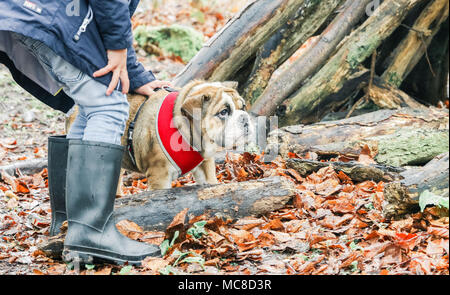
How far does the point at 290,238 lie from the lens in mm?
3273

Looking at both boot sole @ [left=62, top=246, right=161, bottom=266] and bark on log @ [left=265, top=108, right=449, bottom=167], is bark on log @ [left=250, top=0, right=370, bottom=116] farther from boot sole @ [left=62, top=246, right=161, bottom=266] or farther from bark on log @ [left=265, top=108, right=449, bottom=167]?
boot sole @ [left=62, top=246, right=161, bottom=266]

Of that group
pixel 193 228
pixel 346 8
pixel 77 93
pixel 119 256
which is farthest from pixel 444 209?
pixel 346 8

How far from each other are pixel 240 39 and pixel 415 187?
3.00 m

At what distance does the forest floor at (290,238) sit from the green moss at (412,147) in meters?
0.54

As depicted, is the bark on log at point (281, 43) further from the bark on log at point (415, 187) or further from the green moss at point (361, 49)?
the bark on log at point (415, 187)

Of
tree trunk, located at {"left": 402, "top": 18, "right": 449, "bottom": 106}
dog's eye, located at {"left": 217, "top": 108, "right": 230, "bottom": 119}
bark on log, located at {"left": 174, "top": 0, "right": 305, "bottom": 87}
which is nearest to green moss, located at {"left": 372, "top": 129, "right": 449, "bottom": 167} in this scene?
dog's eye, located at {"left": 217, "top": 108, "right": 230, "bottom": 119}

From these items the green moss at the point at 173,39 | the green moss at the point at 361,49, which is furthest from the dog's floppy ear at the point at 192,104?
the green moss at the point at 173,39

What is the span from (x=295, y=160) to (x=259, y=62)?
178 centimetres

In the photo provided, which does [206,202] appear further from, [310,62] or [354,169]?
[310,62]

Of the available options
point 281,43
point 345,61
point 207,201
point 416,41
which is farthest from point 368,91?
point 207,201

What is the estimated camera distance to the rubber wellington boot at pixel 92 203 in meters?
2.90

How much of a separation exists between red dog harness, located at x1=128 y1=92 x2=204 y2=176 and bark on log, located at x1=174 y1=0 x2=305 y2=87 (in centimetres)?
163

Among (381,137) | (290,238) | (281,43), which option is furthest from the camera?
(281,43)

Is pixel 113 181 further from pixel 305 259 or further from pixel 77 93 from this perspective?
pixel 305 259
